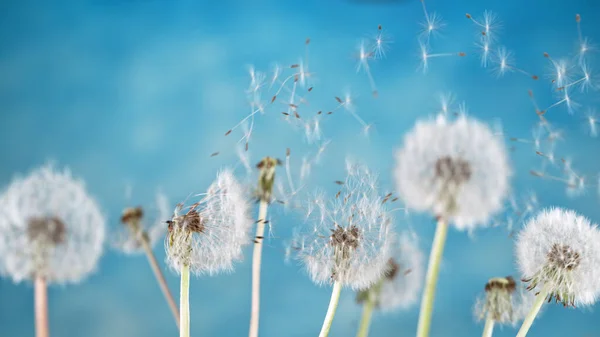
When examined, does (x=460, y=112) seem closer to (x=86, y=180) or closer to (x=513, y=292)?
(x=513, y=292)

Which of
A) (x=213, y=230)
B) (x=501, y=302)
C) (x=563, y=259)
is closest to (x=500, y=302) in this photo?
(x=501, y=302)

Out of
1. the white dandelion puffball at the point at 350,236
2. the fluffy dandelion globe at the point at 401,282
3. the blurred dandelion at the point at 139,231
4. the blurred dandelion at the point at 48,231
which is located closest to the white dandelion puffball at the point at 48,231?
the blurred dandelion at the point at 48,231

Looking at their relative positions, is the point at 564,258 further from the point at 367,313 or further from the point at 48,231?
the point at 48,231

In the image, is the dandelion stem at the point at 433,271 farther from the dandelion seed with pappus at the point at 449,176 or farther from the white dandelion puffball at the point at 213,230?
the white dandelion puffball at the point at 213,230

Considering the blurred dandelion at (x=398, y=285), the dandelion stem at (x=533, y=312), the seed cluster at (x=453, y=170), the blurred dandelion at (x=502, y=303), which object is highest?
the blurred dandelion at (x=398, y=285)

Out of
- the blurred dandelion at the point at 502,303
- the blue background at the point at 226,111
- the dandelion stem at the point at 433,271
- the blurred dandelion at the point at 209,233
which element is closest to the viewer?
the dandelion stem at the point at 433,271

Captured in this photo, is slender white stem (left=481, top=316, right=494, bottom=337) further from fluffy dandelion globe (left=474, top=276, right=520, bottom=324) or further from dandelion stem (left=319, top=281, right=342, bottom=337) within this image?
dandelion stem (left=319, top=281, right=342, bottom=337)
